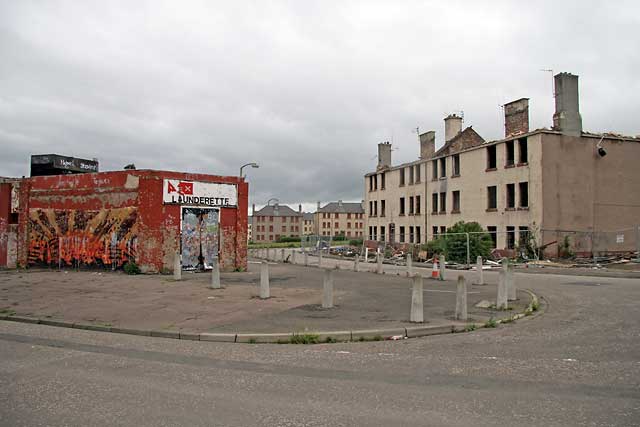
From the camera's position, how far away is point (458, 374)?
6.30m

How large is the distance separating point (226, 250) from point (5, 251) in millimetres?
10639

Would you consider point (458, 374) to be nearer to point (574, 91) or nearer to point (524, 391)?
point (524, 391)

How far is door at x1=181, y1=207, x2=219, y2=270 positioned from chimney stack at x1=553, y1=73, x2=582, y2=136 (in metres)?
23.5

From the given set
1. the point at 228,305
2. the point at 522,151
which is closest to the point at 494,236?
the point at 522,151

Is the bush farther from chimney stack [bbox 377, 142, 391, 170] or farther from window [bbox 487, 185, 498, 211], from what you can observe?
chimney stack [bbox 377, 142, 391, 170]

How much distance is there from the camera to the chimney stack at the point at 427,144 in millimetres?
46312

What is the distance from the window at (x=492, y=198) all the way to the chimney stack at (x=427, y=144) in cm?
1056

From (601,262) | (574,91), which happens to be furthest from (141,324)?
(574,91)

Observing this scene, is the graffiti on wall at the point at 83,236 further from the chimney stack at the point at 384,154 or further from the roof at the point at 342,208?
the roof at the point at 342,208

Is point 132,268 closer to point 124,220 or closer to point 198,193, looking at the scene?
point 124,220

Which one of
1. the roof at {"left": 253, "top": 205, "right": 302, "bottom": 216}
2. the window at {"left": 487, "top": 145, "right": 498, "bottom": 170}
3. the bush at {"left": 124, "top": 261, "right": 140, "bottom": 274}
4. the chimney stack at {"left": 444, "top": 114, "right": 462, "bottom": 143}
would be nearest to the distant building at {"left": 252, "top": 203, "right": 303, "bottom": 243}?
the roof at {"left": 253, "top": 205, "right": 302, "bottom": 216}

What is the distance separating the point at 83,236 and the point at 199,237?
5.01m

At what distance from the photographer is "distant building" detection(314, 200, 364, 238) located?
4532 inches

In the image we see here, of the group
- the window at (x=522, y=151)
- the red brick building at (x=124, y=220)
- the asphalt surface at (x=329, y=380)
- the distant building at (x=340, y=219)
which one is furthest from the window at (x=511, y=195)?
the distant building at (x=340, y=219)
